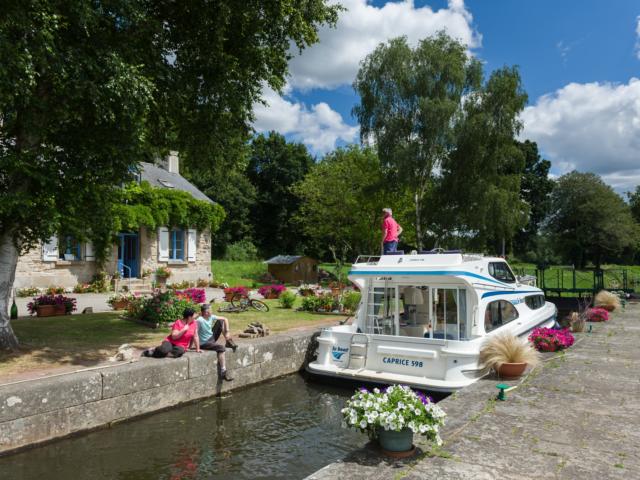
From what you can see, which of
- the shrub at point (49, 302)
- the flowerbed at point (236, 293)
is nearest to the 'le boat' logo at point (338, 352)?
the flowerbed at point (236, 293)

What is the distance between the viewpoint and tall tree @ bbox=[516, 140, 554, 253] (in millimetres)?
52772

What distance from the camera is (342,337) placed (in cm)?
1035

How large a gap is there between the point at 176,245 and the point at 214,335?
57.1 feet

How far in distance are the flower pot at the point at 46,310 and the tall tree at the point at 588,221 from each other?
46.9 metres

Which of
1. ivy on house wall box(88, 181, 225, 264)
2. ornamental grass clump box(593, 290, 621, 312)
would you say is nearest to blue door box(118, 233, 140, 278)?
ivy on house wall box(88, 181, 225, 264)

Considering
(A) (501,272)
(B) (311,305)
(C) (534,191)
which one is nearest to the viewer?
(A) (501,272)

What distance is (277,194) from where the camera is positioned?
54500mm

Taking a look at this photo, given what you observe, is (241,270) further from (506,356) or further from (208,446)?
(208,446)

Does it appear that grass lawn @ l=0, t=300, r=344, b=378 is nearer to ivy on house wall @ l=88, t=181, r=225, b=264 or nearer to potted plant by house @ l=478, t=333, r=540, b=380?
potted plant by house @ l=478, t=333, r=540, b=380

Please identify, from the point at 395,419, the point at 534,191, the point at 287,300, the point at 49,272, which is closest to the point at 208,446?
the point at 395,419

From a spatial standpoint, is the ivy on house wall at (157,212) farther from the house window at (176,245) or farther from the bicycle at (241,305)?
the bicycle at (241,305)

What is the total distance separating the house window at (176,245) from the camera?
26484mm

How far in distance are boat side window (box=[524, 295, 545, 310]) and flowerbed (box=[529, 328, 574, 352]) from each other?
103cm

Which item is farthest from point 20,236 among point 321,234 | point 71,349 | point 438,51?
point 321,234
